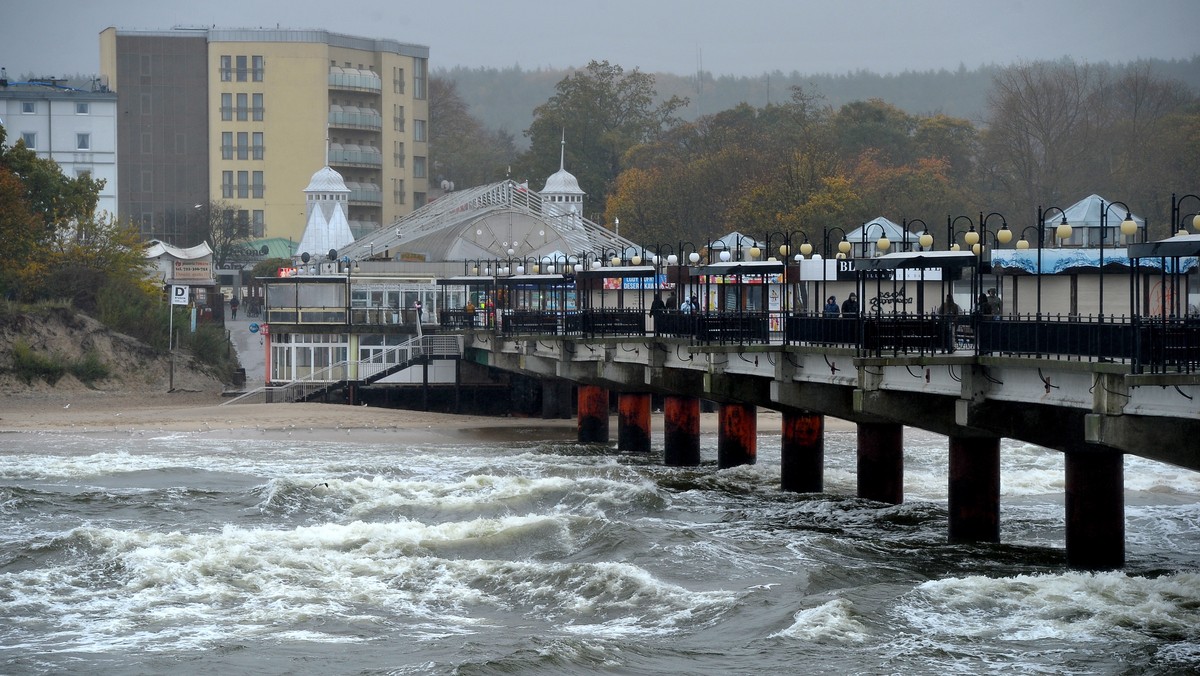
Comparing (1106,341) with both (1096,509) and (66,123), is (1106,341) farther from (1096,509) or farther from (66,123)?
(66,123)

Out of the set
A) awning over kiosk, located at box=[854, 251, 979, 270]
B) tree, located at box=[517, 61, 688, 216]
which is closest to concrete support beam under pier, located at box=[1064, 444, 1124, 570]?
awning over kiosk, located at box=[854, 251, 979, 270]

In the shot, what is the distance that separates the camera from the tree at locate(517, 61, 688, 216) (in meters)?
126

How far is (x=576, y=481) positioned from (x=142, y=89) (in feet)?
319

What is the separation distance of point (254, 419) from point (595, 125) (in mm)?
75509

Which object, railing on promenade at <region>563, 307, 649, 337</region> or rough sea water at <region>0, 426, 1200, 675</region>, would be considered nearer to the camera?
rough sea water at <region>0, 426, 1200, 675</region>

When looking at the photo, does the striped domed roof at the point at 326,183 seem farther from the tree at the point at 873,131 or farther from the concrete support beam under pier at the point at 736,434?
the concrete support beam under pier at the point at 736,434

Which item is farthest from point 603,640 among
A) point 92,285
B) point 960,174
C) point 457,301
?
point 960,174

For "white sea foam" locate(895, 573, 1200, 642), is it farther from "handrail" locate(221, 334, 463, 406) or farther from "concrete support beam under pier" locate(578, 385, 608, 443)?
"handrail" locate(221, 334, 463, 406)

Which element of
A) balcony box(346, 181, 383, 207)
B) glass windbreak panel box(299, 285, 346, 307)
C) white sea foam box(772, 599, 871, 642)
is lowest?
white sea foam box(772, 599, 871, 642)

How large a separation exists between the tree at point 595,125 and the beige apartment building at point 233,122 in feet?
49.8

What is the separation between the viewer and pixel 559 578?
1019 inches

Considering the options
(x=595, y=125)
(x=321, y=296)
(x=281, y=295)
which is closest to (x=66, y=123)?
(x=595, y=125)

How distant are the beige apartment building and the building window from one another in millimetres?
7534

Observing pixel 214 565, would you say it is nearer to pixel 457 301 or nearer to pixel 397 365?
pixel 397 365
